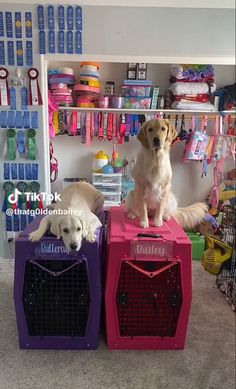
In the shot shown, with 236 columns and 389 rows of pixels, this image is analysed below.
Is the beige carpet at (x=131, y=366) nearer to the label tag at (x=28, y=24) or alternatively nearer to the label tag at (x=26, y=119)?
the label tag at (x=26, y=119)

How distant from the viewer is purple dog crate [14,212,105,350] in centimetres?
87

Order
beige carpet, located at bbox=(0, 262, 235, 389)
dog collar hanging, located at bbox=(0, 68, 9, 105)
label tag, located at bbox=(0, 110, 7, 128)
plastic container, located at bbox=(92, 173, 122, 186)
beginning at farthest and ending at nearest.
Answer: plastic container, located at bbox=(92, 173, 122, 186) → label tag, located at bbox=(0, 110, 7, 128) → dog collar hanging, located at bbox=(0, 68, 9, 105) → beige carpet, located at bbox=(0, 262, 235, 389)

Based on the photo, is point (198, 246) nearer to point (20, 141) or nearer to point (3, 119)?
point (20, 141)

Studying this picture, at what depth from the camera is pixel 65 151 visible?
190 centimetres

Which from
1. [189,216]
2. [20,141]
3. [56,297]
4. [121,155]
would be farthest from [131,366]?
[121,155]

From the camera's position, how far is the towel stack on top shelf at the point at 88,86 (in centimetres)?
168

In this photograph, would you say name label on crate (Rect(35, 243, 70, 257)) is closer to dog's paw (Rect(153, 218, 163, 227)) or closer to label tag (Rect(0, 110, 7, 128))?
dog's paw (Rect(153, 218, 163, 227))

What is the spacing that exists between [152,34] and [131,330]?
1149 mm

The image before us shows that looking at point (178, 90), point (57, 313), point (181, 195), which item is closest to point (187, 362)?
point (57, 313)

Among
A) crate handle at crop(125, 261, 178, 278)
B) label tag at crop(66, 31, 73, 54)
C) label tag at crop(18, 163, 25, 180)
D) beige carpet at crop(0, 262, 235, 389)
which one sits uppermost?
label tag at crop(66, 31, 73, 54)

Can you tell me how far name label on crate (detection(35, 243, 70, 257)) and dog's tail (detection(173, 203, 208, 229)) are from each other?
0.48m

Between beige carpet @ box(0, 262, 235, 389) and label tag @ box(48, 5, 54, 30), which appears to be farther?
label tag @ box(48, 5, 54, 30)

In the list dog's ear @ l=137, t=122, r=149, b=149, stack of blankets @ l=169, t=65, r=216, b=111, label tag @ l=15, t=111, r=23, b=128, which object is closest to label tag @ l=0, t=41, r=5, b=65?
label tag @ l=15, t=111, r=23, b=128

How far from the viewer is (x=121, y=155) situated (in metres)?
1.87
